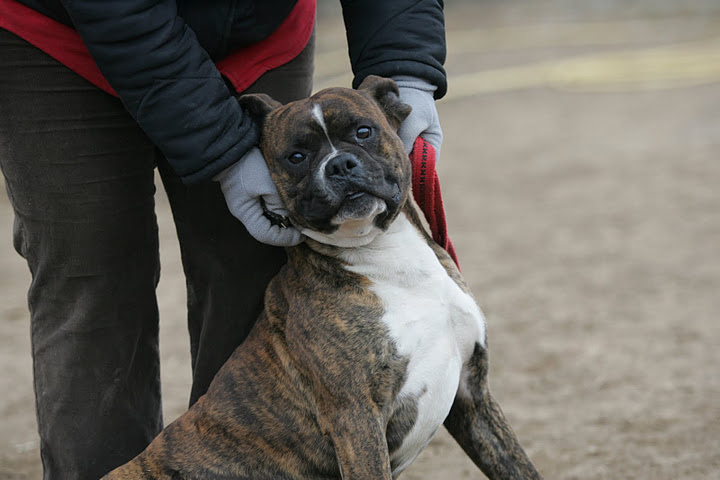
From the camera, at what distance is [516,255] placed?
6.00 m

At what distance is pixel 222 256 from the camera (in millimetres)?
2881

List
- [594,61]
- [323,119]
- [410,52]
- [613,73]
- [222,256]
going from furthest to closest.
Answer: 1. [594,61]
2. [613,73]
3. [222,256]
4. [410,52]
5. [323,119]

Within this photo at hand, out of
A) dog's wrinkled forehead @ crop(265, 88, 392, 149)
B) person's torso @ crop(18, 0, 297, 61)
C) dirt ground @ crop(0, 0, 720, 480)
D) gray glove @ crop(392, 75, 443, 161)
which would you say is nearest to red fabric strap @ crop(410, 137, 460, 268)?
gray glove @ crop(392, 75, 443, 161)

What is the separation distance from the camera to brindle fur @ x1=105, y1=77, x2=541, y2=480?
8.04 feet

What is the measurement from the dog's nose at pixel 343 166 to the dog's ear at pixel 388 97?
271 millimetres

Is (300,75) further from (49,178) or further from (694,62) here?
(694,62)

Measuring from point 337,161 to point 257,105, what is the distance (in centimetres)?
33

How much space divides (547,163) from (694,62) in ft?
13.8

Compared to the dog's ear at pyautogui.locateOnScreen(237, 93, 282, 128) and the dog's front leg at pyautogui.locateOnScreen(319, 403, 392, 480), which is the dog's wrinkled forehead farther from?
the dog's front leg at pyautogui.locateOnScreen(319, 403, 392, 480)

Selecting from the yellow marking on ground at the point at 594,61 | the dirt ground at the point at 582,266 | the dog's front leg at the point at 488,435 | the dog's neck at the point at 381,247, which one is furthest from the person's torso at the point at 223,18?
the yellow marking on ground at the point at 594,61

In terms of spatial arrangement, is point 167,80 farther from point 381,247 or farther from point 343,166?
point 381,247

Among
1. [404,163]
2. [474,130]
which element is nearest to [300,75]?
[404,163]

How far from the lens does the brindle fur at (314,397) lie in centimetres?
245

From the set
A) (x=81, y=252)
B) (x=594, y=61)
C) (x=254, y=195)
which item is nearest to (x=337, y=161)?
(x=254, y=195)
